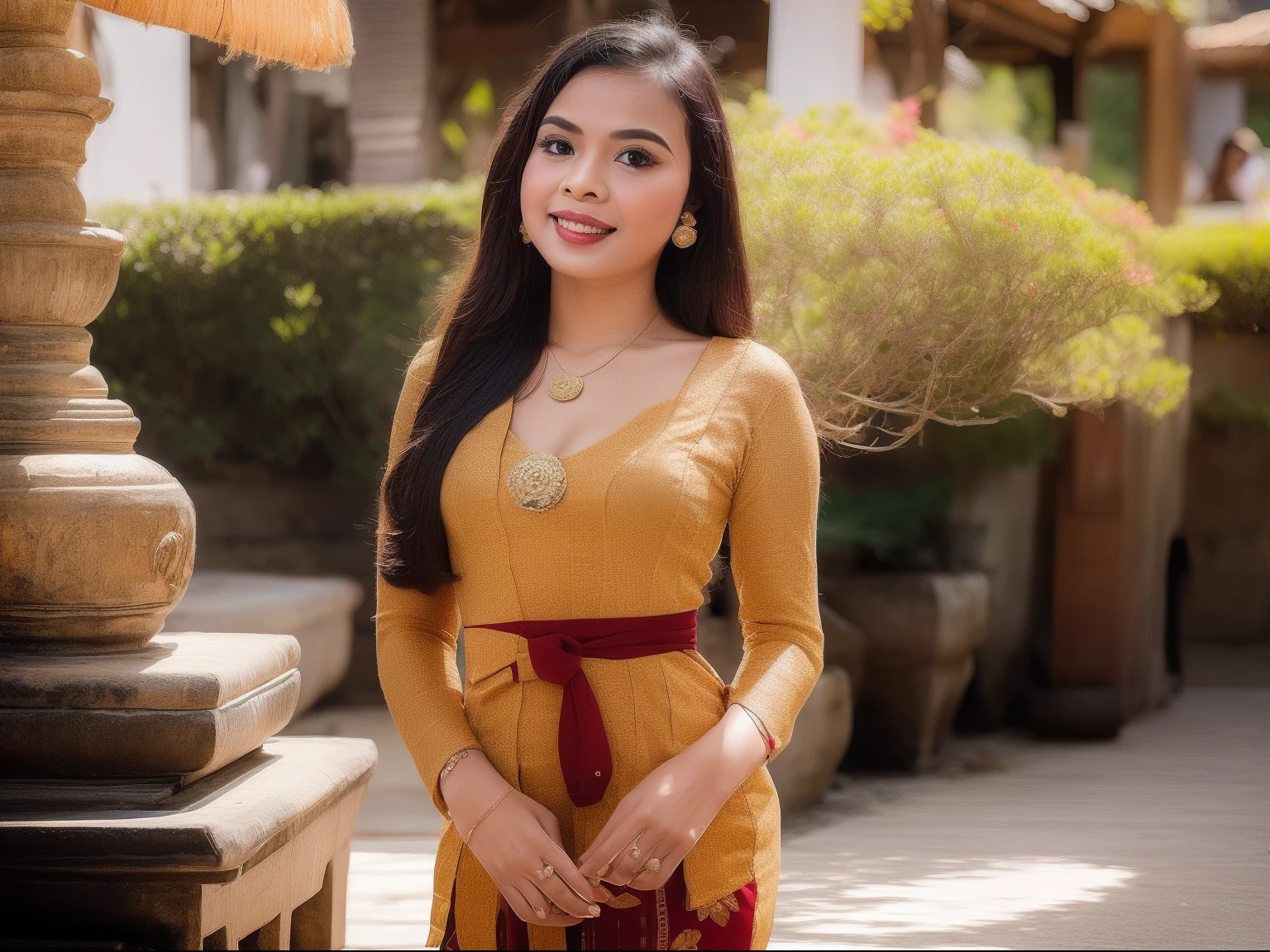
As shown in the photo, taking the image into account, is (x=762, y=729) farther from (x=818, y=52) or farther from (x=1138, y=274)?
(x=818, y=52)

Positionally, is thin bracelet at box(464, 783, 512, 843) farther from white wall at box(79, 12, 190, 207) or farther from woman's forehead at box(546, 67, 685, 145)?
white wall at box(79, 12, 190, 207)

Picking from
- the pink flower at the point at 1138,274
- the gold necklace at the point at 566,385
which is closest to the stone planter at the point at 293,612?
the pink flower at the point at 1138,274

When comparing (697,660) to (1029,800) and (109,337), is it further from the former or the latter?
(109,337)

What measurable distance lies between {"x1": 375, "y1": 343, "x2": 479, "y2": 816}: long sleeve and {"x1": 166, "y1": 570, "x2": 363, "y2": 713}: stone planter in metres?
3.81

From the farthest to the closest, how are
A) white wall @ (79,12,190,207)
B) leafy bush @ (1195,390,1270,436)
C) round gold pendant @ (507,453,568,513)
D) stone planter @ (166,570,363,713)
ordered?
white wall @ (79,12,190,207)
leafy bush @ (1195,390,1270,436)
stone planter @ (166,570,363,713)
round gold pendant @ (507,453,568,513)

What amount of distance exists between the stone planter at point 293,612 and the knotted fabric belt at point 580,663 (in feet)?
13.2

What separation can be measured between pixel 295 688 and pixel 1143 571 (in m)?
4.22

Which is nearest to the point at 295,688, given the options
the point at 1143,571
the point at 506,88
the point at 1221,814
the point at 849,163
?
the point at 849,163

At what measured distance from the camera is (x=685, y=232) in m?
1.93

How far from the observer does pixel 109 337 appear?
7.19 metres

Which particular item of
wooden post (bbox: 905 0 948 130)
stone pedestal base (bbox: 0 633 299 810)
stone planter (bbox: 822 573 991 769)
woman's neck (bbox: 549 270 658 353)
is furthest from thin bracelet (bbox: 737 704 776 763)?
wooden post (bbox: 905 0 948 130)

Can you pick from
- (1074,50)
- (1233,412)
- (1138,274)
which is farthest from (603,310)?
(1074,50)

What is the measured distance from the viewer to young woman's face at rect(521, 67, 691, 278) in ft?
6.00

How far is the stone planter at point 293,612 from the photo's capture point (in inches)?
225
